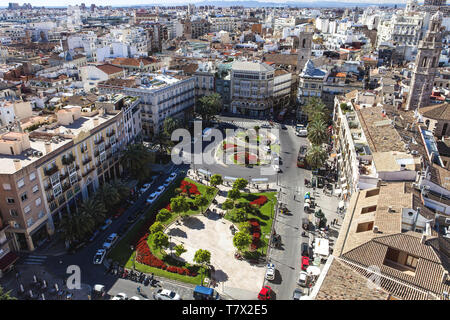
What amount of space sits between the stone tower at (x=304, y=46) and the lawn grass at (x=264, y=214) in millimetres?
71179

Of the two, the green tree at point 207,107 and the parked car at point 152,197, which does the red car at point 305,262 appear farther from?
the green tree at point 207,107

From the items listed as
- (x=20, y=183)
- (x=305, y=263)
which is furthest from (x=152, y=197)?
(x=305, y=263)

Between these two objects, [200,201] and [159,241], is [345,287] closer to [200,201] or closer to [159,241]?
[159,241]

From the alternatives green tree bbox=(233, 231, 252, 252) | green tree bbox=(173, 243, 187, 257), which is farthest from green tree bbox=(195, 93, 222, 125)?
green tree bbox=(173, 243, 187, 257)

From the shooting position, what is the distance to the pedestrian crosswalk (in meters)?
49.6

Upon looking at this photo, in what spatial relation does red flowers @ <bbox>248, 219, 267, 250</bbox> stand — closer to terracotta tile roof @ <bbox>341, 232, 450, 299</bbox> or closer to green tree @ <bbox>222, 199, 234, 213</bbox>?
green tree @ <bbox>222, 199, 234, 213</bbox>

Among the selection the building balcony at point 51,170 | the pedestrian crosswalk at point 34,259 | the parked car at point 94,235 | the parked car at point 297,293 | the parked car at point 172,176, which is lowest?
the pedestrian crosswalk at point 34,259

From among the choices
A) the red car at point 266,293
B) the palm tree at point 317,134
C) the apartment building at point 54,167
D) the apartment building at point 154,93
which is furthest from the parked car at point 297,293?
the apartment building at point 154,93

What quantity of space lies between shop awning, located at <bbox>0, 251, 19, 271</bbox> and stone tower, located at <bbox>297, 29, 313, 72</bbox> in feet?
338

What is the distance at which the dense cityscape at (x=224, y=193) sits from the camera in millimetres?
41719

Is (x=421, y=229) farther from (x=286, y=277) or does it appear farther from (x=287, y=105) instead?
(x=287, y=105)

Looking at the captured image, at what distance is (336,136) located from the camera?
8775 cm

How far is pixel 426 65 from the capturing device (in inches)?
3204

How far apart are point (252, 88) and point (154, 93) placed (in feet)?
112
